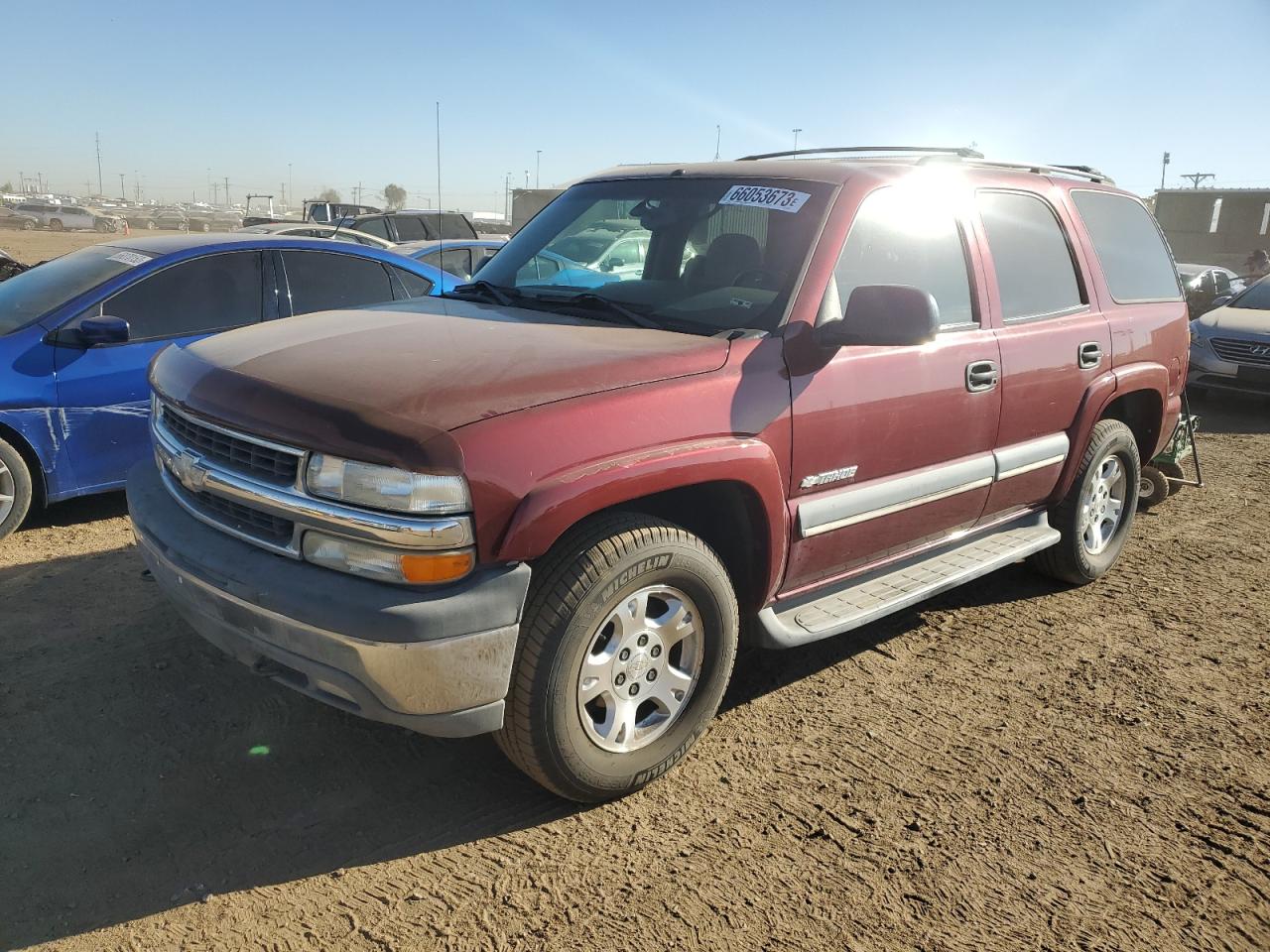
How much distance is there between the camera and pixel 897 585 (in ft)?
12.4

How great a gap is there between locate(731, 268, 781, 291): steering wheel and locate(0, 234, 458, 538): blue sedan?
3461mm

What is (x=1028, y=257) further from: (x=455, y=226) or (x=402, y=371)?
(x=455, y=226)

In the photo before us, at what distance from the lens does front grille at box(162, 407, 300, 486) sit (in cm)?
262

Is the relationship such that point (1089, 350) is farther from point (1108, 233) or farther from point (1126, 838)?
point (1126, 838)

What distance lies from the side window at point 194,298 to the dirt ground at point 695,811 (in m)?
1.75

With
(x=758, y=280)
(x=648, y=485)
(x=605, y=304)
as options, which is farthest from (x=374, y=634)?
(x=758, y=280)

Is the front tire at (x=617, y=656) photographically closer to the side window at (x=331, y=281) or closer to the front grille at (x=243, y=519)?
the front grille at (x=243, y=519)

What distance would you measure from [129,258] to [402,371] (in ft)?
12.4

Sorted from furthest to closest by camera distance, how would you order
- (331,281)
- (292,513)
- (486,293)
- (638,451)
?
1. (331,281)
2. (486,293)
3. (638,451)
4. (292,513)

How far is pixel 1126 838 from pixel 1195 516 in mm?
4257

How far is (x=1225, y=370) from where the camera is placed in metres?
10.2

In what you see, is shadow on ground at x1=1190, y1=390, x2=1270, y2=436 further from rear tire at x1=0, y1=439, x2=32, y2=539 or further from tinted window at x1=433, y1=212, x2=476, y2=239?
tinted window at x1=433, y1=212, x2=476, y2=239

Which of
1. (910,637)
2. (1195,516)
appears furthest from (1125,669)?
(1195,516)

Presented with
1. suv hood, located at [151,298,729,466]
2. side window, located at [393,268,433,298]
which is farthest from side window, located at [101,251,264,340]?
suv hood, located at [151,298,729,466]
